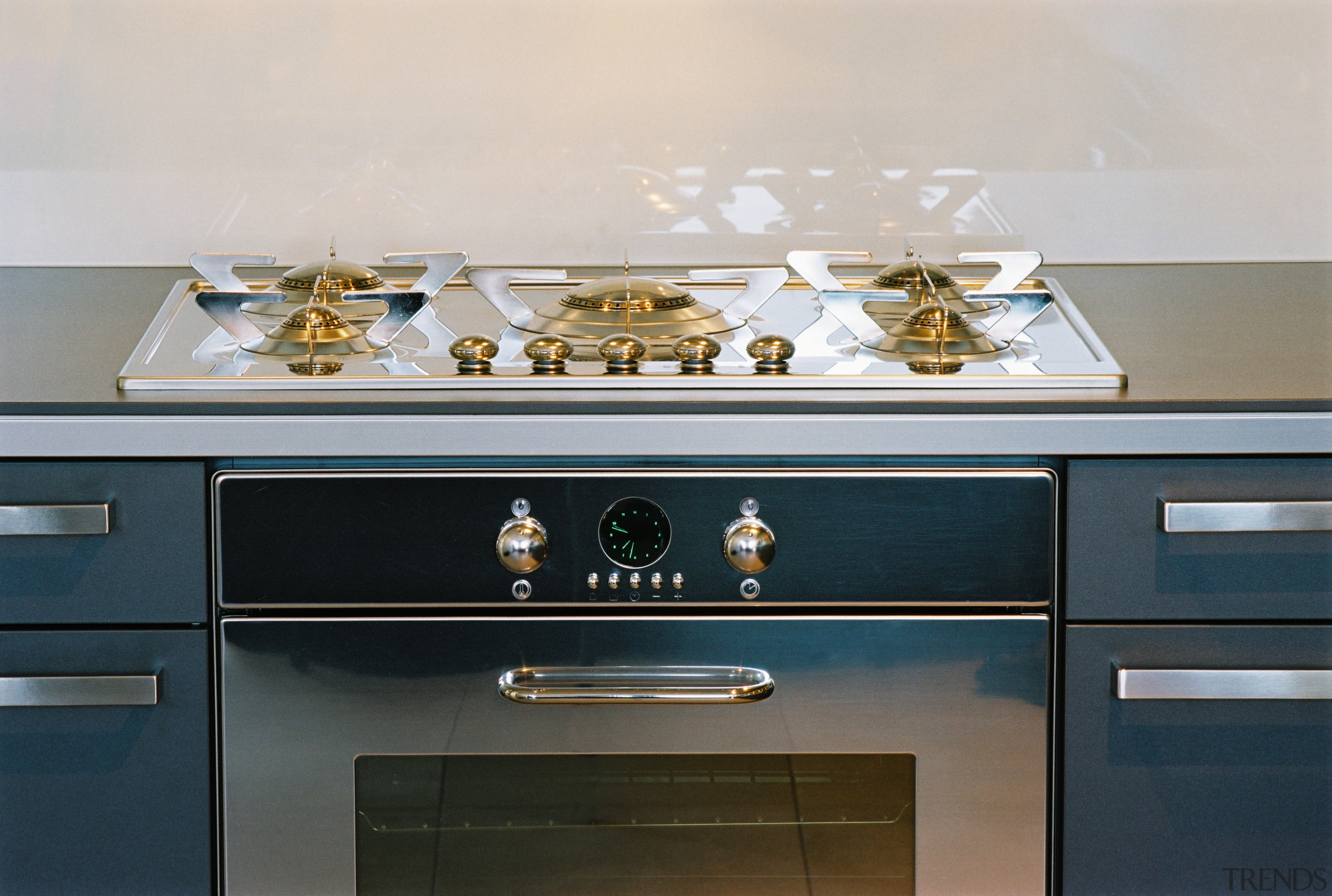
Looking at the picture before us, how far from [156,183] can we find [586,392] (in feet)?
2.82

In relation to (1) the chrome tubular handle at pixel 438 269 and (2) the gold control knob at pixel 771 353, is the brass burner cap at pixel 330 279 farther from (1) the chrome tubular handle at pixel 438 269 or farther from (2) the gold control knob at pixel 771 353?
(2) the gold control knob at pixel 771 353

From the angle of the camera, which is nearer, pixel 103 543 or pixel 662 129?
pixel 103 543

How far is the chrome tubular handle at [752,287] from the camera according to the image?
1.54 meters

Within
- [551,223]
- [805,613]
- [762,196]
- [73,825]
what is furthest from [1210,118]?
[73,825]

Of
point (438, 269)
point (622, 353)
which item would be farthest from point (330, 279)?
point (622, 353)

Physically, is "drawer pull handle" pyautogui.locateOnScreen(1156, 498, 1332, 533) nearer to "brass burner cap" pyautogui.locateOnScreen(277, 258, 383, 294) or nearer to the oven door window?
the oven door window

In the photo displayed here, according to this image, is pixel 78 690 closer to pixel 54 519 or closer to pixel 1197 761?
pixel 54 519

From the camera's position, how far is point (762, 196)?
1.80 metres

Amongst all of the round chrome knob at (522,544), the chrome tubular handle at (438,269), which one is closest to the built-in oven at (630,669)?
the round chrome knob at (522,544)

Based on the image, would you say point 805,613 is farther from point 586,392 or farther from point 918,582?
point 586,392

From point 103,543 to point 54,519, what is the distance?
47 millimetres

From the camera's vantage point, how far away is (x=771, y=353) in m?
1.31

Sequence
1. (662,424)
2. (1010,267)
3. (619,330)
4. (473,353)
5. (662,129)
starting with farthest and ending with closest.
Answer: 1. (662,129)
2. (1010,267)
3. (619,330)
4. (473,353)
5. (662,424)

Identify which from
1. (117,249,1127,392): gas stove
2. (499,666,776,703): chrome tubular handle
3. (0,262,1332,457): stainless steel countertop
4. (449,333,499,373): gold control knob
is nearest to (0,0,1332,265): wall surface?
(117,249,1127,392): gas stove
